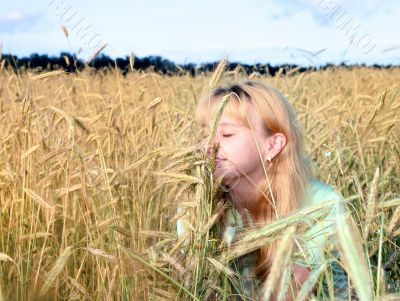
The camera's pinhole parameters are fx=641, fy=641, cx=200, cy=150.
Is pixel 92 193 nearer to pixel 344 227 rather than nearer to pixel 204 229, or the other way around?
pixel 204 229

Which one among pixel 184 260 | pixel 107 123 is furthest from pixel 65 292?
pixel 107 123

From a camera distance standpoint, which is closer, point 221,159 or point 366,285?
point 366,285

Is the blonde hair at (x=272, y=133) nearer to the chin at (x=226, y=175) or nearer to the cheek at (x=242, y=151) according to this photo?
the cheek at (x=242, y=151)

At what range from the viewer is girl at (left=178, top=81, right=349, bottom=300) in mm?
2055

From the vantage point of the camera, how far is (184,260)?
1.52m

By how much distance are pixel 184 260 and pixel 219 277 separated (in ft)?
0.33

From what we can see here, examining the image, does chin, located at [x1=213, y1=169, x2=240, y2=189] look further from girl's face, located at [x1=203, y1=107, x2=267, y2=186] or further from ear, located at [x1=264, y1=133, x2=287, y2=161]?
ear, located at [x1=264, y1=133, x2=287, y2=161]

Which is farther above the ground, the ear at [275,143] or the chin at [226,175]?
the ear at [275,143]

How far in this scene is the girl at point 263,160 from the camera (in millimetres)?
2055

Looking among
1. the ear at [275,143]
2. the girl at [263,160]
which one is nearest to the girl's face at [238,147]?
the girl at [263,160]

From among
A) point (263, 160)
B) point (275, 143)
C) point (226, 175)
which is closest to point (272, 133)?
point (275, 143)

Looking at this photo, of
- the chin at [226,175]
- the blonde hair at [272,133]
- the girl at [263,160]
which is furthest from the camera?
the blonde hair at [272,133]

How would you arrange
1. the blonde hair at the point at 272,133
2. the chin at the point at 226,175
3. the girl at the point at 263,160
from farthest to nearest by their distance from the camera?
the blonde hair at the point at 272,133, the girl at the point at 263,160, the chin at the point at 226,175

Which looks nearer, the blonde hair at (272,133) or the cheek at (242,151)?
the cheek at (242,151)
